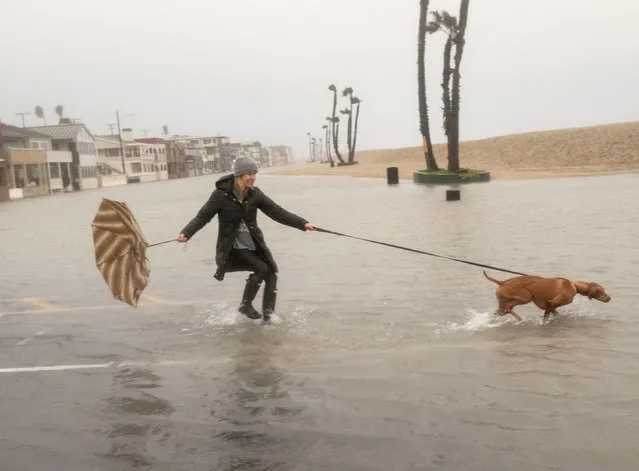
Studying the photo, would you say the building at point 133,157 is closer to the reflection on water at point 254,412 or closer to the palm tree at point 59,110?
the palm tree at point 59,110

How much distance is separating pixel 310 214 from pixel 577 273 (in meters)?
15.5

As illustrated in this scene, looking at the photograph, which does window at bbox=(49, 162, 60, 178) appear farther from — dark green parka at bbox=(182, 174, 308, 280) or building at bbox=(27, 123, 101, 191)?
dark green parka at bbox=(182, 174, 308, 280)

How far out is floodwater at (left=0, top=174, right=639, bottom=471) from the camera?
4.19 meters

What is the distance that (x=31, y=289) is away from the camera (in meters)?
11.0

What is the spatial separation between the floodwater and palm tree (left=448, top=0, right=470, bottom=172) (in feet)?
103

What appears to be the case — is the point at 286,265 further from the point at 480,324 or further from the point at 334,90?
the point at 334,90

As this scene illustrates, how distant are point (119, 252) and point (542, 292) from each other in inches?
152

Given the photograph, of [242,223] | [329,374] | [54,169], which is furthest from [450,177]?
[54,169]

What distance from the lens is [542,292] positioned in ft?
22.4

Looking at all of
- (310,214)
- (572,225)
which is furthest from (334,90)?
(572,225)

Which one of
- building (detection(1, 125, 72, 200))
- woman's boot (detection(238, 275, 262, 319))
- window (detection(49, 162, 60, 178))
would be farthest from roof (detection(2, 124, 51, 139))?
woman's boot (detection(238, 275, 262, 319))

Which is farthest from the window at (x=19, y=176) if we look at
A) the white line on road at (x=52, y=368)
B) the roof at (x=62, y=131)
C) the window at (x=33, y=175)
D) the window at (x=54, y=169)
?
the white line on road at (x=52, y=368)

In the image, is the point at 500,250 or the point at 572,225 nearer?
the point at 500,250

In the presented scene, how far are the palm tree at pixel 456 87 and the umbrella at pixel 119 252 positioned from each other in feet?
122
